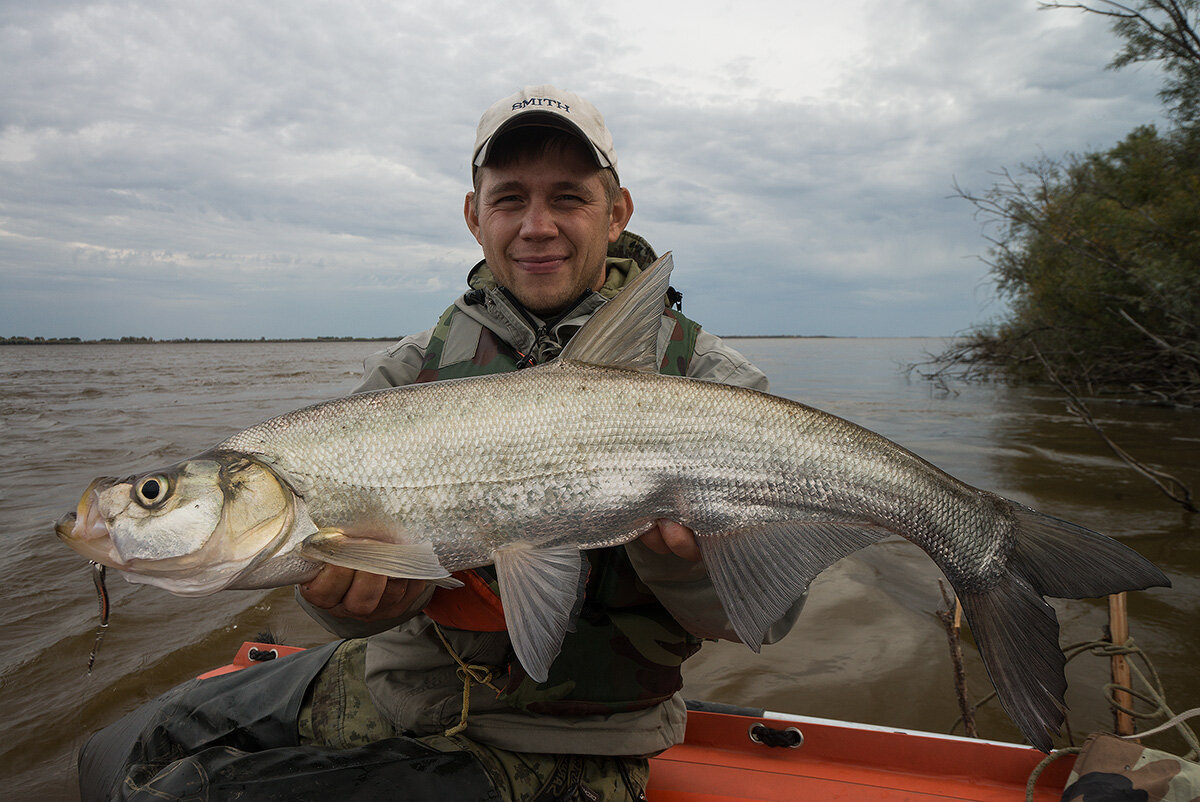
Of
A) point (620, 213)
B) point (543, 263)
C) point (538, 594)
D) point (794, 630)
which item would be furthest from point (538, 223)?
point (794, 630)

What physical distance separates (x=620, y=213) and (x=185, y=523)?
257 centimetres

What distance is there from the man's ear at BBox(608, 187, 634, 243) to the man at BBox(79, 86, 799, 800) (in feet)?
0.26

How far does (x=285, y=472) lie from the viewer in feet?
6.78

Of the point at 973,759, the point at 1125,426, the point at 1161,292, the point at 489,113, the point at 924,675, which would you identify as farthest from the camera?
the point at 1125,426

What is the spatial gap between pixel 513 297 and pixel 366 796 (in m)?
2.19

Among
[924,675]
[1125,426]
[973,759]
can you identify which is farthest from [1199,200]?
[973,759]

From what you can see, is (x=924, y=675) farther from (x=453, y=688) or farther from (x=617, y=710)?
(x=453, y=688)

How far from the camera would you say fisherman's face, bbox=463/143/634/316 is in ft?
9.96

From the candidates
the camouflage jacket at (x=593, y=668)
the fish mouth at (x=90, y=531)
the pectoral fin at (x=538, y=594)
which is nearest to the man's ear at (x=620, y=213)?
the camouflage jacket at (x=593, y=668)

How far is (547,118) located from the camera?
113 inches

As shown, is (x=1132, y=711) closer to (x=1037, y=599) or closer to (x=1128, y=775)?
(x=1128, y=775)

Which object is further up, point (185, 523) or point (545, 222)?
point (545, 222)

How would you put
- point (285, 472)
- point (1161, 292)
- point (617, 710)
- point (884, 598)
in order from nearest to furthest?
1. point (285, 472)
2. point (617, 710)
3. point (884, 598)
4. point (1161, 292)

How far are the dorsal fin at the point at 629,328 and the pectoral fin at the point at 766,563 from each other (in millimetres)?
704
